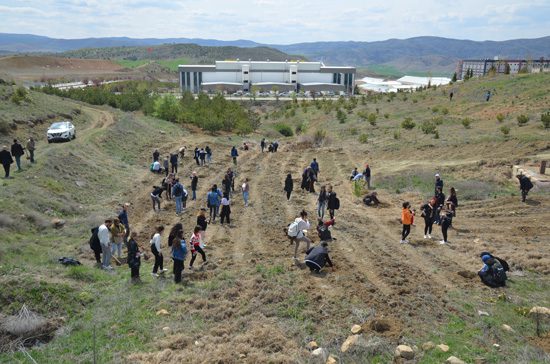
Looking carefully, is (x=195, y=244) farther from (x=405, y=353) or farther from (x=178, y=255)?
(x=405, y=353)

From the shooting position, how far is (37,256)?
14.4 m

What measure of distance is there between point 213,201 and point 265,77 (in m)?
109

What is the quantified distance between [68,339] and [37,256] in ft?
17.3

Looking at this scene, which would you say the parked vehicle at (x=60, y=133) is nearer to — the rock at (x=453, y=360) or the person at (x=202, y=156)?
the person at (x=202, y=156)

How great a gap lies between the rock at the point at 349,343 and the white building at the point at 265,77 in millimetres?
109203

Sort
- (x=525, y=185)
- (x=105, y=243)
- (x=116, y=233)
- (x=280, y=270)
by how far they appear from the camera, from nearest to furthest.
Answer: (x=280, y=270), (x=105, y=243), (x=116, y=233), (x=525, y=185)

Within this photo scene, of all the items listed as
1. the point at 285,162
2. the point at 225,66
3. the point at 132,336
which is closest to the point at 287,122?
the point at 285,162

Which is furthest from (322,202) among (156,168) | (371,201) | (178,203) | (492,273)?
(156,168)

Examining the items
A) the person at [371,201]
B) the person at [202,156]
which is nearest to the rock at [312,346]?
the person at [371,201]

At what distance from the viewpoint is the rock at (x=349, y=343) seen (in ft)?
31.4

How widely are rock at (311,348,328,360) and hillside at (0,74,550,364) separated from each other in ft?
0.75

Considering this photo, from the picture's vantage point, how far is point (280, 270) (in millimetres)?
13570

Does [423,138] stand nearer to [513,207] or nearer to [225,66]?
[513,207]

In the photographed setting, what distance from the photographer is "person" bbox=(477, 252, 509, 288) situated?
13070 mm
